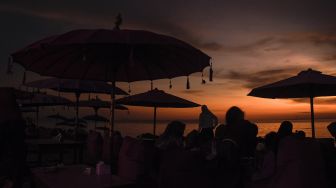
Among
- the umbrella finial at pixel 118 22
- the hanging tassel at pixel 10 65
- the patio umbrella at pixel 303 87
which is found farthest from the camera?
the patio umbrella at pixel 303 87

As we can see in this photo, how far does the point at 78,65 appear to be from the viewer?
4.97 m

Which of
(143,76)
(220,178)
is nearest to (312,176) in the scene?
(220,178)

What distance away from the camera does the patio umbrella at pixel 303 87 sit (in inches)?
237

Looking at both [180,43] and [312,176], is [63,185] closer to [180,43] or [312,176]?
[180,43]

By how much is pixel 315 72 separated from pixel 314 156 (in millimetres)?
3267

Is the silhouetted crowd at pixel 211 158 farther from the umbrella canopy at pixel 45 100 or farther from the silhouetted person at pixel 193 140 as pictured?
the umbrella canopy at pixel 45 100

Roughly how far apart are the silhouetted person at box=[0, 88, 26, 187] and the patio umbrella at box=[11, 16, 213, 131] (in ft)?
1.88

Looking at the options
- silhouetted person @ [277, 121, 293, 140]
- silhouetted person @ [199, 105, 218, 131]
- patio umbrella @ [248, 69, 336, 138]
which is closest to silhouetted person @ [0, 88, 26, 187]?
silhouetted person @ [199, 105, 218, 131]

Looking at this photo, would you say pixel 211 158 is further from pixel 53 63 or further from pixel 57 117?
pixel 57 117

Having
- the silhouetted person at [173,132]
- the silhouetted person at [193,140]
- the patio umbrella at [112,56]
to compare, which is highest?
the patio umbrella at [112,56]

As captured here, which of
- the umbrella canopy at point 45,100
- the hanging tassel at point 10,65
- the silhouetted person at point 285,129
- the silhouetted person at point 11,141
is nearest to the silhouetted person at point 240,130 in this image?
the silhouetted person at point 285,129

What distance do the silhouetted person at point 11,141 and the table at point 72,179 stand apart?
0.64 m

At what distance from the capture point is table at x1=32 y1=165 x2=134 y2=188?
3.21 metres

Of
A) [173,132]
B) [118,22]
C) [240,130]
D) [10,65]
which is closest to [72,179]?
[10,65]
